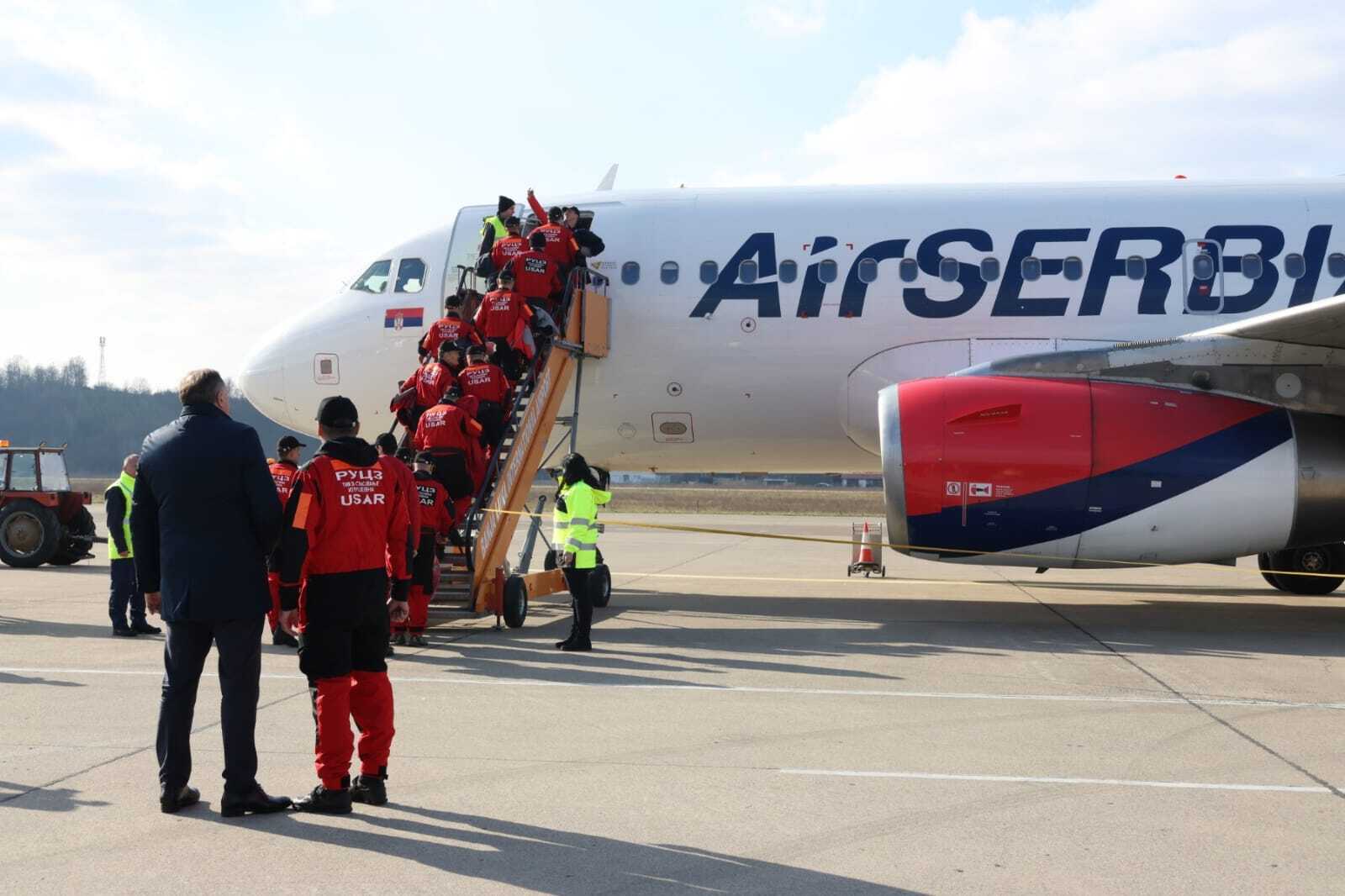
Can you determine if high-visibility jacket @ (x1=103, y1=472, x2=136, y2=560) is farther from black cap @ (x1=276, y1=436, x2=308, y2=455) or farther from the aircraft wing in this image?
the aircraft wing

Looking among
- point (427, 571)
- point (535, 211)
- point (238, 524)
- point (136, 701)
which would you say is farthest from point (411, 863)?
point (535, 211)

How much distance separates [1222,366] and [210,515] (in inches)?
385

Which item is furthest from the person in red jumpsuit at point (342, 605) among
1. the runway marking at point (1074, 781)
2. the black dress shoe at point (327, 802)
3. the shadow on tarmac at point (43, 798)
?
the runway marking at point (1074, 781)

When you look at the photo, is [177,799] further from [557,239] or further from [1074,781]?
[557,239]

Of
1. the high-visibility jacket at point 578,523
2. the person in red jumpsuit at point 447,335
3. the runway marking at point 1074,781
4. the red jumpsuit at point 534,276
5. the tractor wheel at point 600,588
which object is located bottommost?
the runway marking at point 1074,781

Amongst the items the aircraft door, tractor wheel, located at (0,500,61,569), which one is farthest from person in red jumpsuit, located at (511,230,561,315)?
tractor wheel, located at (0,500,61,569)

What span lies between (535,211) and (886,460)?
505 centimetres

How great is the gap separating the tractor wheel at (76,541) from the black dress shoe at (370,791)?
1658 centimetres

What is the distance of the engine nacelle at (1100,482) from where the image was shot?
1094cm

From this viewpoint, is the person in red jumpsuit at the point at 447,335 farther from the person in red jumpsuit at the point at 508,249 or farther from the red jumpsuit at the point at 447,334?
the person in red jumpsuit at the point at 508,249

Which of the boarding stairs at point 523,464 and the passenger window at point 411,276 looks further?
the passenger window at point 411,276

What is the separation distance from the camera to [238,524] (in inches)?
208

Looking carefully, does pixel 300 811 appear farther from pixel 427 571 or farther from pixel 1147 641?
pixel 1147 641

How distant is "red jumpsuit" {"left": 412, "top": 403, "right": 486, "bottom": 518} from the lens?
36.7ft
